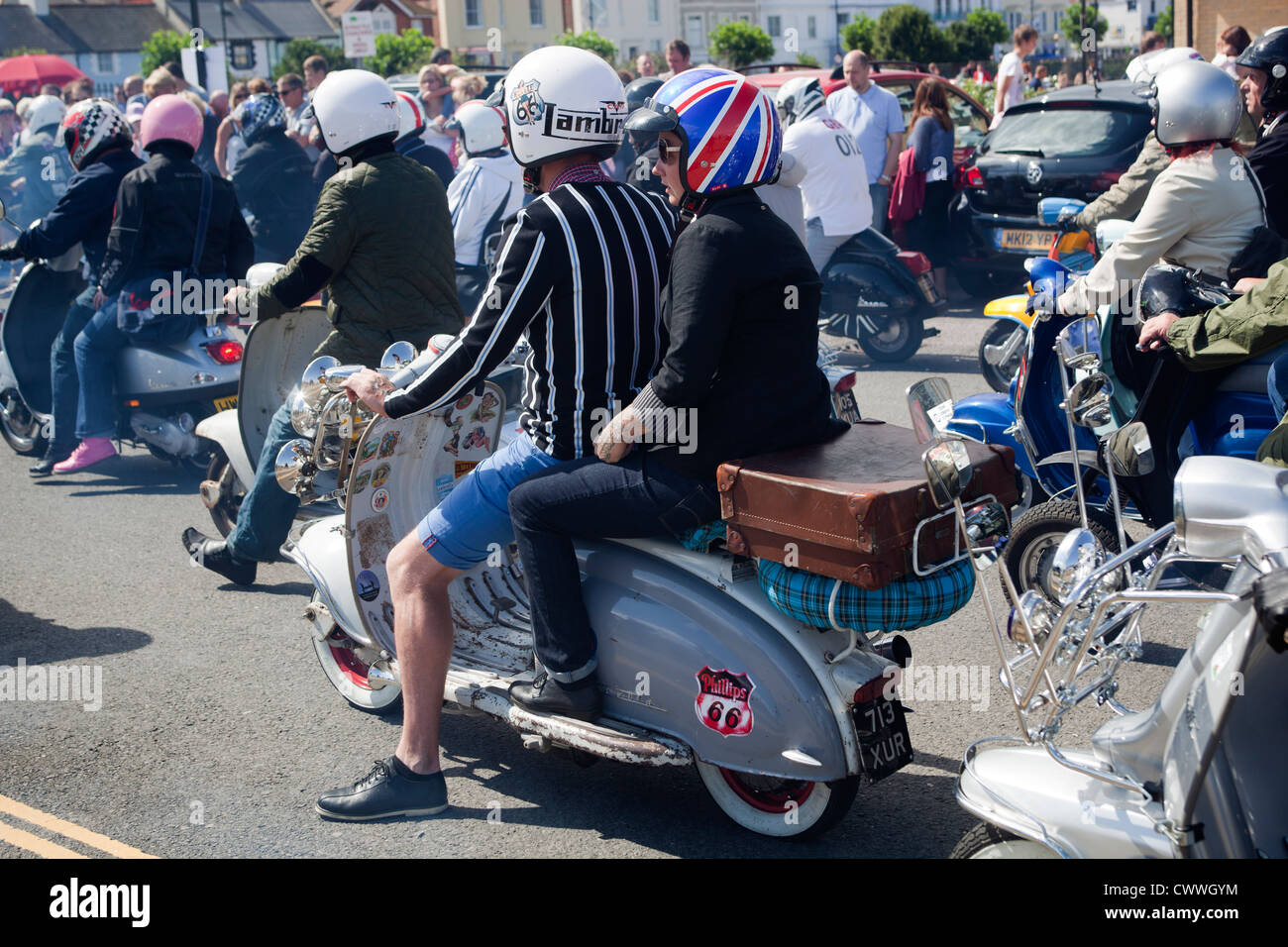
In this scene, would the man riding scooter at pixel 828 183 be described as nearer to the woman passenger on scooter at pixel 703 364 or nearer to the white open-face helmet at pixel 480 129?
the white open-face helmet at pixel 480 129

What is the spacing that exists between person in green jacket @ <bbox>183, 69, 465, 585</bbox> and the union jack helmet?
2.06 metres

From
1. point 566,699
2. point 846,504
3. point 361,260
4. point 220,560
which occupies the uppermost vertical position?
point 361,260

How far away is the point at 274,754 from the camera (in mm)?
4156

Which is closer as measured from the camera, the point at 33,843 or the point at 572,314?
the point at 572,314

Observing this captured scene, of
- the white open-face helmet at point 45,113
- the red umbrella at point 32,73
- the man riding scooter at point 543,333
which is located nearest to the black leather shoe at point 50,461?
the man riding scooter at point 543,333

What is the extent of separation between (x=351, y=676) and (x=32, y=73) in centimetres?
2107

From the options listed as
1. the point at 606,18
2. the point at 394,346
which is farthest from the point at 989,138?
the point at 606,18

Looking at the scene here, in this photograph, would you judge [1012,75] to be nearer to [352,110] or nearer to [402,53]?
[352,110]

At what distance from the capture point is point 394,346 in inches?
156

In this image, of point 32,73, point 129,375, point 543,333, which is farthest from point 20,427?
point 32,73

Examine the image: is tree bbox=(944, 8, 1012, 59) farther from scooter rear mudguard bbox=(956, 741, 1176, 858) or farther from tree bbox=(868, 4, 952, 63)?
scooter rear mudguard bbox=(956, 741, 1176, 858)

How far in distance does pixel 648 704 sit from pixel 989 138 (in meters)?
8.66

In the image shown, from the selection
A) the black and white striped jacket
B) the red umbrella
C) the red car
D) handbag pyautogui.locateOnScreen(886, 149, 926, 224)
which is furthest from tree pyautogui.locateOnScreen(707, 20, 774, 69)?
the black and white striped jacket
